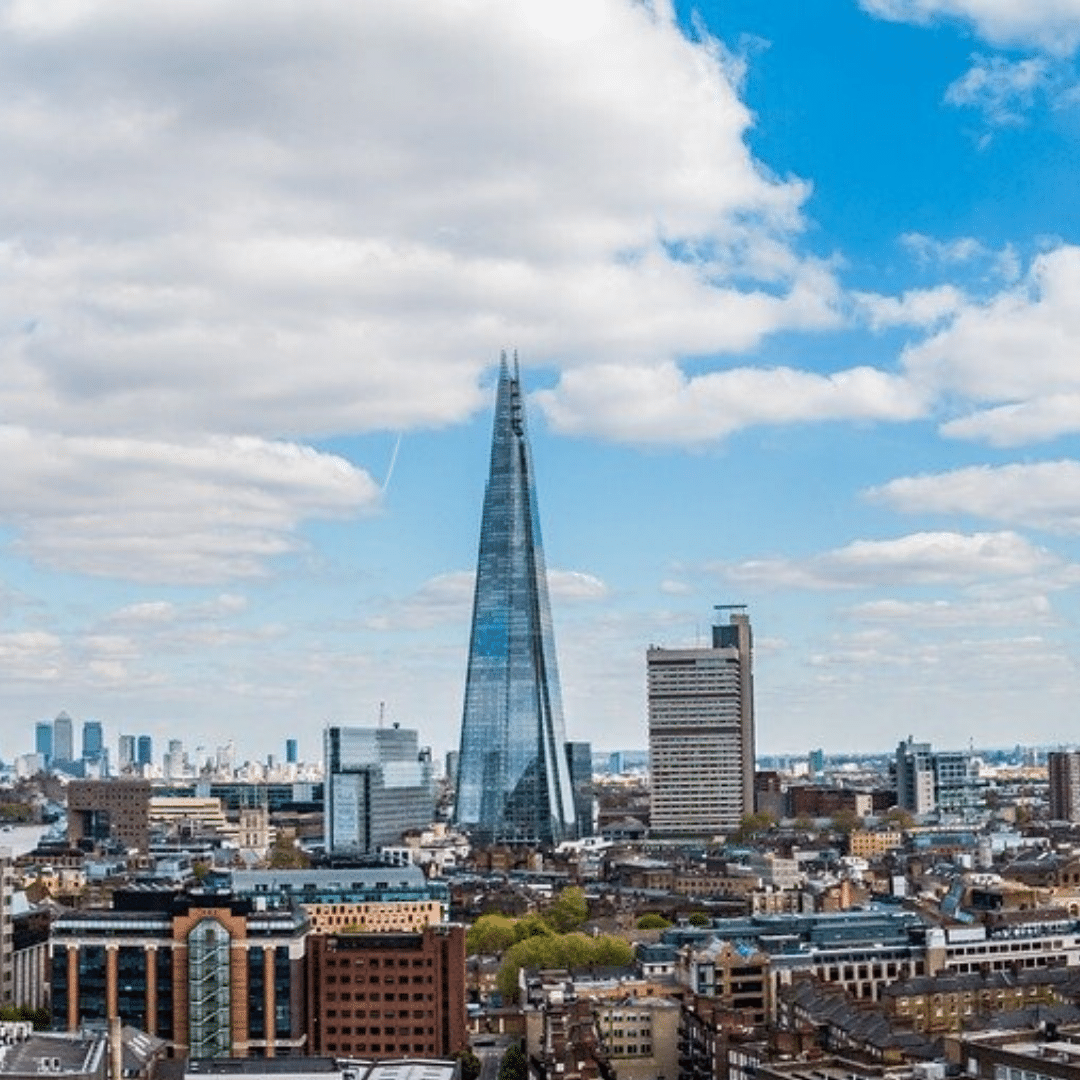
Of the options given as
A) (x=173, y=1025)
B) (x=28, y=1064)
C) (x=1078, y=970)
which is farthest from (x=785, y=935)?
(x=28, y=1064)

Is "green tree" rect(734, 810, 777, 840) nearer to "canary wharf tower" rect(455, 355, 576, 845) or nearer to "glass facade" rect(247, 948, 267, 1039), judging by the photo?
"canary wharf tower" rect(455, 355, 576, 845)

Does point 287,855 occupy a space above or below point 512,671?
below

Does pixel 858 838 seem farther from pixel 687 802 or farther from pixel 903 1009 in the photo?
pixel 903 1009

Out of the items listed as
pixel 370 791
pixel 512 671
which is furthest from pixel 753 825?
pixel 370 791

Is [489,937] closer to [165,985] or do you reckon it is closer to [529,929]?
[529,929]

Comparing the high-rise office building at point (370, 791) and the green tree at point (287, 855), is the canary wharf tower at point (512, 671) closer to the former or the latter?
the high-rise office building at point (370, 791)

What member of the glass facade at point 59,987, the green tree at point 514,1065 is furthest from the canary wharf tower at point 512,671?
the green tree at point 514,1065
